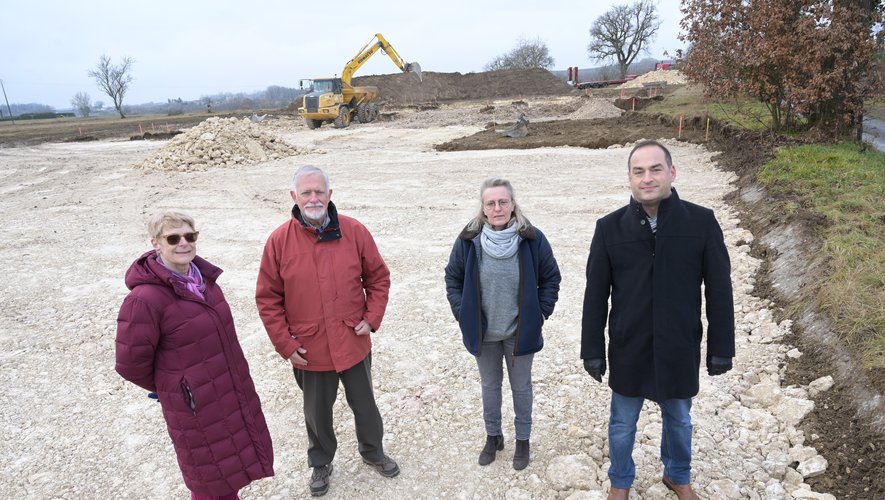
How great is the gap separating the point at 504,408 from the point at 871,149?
1104 cm

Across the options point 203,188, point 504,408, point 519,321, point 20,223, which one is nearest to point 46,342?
point 504,408

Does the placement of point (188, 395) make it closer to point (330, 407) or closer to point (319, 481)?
point (330, 407)

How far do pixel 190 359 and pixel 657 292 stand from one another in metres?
2.29

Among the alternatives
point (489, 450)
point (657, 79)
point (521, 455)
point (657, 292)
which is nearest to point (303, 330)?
point (489, 450)

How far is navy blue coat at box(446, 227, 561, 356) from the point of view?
122 inches

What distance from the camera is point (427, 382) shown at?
15.5 feet

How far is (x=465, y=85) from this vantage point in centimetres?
5422

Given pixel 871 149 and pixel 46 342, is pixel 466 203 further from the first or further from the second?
pixel 871 149

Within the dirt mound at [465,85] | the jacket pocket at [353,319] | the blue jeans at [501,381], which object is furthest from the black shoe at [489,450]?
the dirt mound at [465,85]

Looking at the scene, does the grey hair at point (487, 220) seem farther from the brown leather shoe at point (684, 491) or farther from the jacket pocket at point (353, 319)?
the brown leather shoe at point (684, 491)

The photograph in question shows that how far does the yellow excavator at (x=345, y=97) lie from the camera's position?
28484mm

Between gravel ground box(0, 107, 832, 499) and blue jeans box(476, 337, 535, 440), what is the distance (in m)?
0.30

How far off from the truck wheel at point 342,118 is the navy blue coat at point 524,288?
27.7 meters

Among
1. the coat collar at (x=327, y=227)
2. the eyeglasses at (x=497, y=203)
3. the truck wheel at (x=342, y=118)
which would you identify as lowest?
the coat collar at (x=327, y=227)
